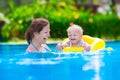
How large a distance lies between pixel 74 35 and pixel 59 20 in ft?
23.8

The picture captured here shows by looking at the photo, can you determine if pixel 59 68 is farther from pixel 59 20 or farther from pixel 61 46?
pixel 59 20

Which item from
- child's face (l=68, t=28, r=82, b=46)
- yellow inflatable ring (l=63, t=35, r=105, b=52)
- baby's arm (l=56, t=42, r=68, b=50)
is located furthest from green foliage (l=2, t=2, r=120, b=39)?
child's face (l=68, t=28, r=82, b=46)

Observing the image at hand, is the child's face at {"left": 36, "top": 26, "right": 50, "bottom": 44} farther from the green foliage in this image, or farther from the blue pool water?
the green foliage

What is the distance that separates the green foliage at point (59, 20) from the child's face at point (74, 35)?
6.21 m

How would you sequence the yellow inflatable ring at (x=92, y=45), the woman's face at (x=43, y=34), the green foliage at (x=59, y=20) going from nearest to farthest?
the woman's face at (x=43, y=34)
the yellow inflatable ring at (x=92, y=45)
the green foliage at (x=59, y=20)

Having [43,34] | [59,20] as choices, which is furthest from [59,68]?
[59,20]

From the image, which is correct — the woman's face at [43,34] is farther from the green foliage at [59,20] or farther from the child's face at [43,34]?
the green foliage at [59,20]

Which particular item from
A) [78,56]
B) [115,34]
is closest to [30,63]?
[78,56]

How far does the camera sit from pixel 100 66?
19.3 feet

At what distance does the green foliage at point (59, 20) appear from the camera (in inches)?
546

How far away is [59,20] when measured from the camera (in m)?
14.1

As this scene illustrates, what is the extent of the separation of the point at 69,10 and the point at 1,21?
2.41 m

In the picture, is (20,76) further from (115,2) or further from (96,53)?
(115,2)

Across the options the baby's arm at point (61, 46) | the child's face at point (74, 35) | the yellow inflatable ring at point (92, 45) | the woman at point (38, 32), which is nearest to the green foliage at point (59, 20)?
the yellow inflatable ring at point (92, 45)
